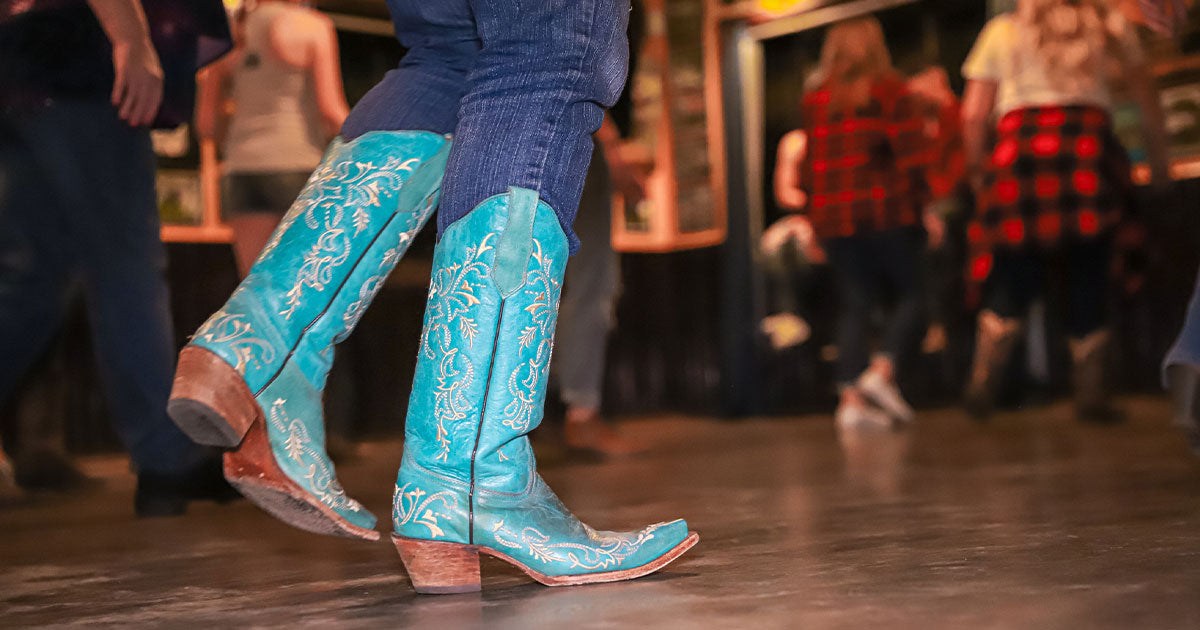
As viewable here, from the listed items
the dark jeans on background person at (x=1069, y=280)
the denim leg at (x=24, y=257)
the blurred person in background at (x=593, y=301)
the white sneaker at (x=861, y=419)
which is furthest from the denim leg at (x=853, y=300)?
the denim leg at (x=24, y=257)

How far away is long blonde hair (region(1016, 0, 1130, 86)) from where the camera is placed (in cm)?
372

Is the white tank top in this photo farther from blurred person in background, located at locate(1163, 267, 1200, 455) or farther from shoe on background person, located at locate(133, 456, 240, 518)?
blurred person in background, located at locate(1163, 267, 1200, 455)

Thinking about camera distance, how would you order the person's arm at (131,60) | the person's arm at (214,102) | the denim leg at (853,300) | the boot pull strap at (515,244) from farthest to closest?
the denim leg at (853,300)
the person's arm at (214,102)
the person's arm at (131,60)
the boot pull strap at (515,244)

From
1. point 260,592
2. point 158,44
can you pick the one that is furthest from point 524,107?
point 158,44

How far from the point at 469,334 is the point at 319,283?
0.16 meters

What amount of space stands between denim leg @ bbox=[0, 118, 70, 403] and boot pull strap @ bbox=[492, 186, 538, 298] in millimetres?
1276

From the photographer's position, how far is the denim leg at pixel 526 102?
1.02 metres

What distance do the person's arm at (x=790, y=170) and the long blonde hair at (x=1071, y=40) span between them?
99 cm

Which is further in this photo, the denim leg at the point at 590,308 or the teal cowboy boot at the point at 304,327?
the denim leg at the point at 590,308

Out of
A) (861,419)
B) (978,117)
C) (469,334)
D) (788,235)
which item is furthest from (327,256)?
(788,235)

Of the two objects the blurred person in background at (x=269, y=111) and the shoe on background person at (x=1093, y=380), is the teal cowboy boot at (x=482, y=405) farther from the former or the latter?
the shoe on background person at (x=1093, y=380)

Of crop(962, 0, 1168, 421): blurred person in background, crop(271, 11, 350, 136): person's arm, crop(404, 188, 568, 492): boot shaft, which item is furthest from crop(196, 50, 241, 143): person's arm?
crop(962, 0, 1168, 421): blurred person in background

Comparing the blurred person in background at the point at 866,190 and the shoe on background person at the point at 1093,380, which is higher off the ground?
the blurred person in background at the point at 866,190

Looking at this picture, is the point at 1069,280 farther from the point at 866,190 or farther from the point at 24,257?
the point at 24,257
